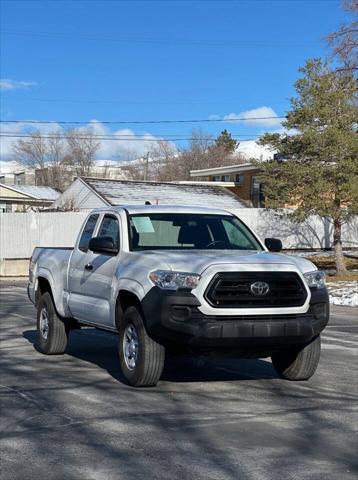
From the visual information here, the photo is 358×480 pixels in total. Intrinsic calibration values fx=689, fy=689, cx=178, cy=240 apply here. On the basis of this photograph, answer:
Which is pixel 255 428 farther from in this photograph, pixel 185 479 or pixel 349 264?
pixel 349 264

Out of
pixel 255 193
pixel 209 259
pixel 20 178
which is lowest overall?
pixel 209 259

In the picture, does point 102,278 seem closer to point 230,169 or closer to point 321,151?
point 321,151

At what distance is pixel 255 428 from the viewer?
584 centimetres

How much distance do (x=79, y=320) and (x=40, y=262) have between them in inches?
62.7

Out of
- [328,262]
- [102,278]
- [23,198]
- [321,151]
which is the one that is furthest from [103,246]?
[23,198]

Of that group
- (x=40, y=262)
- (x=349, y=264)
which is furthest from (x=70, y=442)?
(x=349, y=264)

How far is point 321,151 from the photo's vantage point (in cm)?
2284

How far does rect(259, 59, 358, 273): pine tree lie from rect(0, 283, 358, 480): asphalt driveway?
1384cm

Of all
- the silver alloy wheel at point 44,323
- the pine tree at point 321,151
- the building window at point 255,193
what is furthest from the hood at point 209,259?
the building window at point 255,193

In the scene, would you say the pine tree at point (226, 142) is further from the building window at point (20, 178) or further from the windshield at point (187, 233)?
the windshield at point (187, 233)

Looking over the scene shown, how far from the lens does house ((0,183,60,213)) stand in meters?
48.9

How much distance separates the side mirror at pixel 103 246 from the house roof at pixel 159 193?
28.1m

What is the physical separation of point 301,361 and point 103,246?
8.24 feet

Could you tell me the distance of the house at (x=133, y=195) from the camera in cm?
3700
